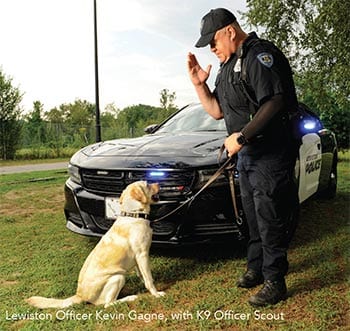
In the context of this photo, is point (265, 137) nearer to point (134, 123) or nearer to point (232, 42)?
point (232, 42)

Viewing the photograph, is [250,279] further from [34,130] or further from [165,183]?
[34,130]

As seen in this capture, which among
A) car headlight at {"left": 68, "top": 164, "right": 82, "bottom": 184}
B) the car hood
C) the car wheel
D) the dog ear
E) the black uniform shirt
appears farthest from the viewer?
the car wheel

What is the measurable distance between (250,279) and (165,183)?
88cm

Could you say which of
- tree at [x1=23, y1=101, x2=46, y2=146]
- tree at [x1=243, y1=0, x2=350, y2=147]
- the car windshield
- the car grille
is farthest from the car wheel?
tree at [x1=23, y1=101, x2=46, y2=146]

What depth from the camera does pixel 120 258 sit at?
252cm

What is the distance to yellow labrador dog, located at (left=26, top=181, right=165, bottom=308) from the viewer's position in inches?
98.2

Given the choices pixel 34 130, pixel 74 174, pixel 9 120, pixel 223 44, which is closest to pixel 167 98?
Result: pixel 74 174

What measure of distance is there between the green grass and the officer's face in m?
1.54

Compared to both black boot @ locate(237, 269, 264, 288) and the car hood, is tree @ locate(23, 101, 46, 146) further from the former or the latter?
black boot @ locate(237, 269, 264, 288)

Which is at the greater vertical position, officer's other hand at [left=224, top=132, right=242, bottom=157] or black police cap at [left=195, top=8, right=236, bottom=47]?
black police cap at [left=195, top=8, right=236, bottom=47]

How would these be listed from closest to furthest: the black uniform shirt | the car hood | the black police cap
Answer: the black uniform shirt → the black police cap → the car hood

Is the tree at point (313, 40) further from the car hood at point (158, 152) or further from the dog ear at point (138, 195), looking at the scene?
the dog ear at point (138, 195)

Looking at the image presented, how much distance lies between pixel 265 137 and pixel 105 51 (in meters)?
6.06

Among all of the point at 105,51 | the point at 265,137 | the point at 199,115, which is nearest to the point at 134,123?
the point at 105,51
